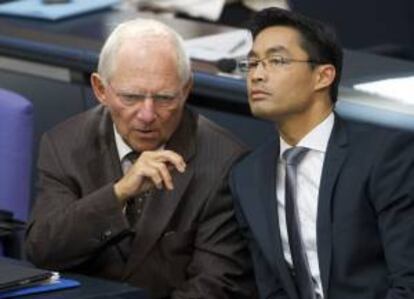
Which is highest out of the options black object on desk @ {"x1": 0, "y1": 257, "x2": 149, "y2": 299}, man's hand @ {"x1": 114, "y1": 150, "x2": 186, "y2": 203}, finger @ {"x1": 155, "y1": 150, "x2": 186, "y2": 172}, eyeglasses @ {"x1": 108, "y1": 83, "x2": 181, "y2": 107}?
eyeglasses @ {"x1": 108, "y1": 83, "x2": 181, "y2": 107}

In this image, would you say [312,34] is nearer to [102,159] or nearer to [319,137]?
[319,137]

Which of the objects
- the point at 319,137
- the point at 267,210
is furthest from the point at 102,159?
the point at 319,137

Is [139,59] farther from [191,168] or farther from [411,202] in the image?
[411,202]

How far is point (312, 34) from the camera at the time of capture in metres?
3.37

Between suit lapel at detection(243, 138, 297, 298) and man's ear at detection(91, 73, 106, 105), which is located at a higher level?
man's ear at detection(91, 73, 106, 105)

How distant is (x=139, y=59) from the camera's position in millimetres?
3438

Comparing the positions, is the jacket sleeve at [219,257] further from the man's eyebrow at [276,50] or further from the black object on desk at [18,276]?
the black object on desk at [18,276]

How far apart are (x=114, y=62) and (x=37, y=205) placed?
0.39 metres

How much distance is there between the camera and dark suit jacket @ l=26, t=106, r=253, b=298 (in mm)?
3402

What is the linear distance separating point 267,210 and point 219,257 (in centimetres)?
16

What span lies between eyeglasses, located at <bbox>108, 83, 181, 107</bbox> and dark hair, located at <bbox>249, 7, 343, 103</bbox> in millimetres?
248

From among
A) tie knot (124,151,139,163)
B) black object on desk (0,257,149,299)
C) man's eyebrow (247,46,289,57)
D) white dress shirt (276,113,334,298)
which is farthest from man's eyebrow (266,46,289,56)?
black object on desk (0,257,149,299)

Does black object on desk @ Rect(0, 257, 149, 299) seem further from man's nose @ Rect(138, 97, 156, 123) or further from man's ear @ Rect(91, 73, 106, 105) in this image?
man's ear @ Rect(91, 73, 106, 105)

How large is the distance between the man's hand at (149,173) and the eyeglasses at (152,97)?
6.6 inches
